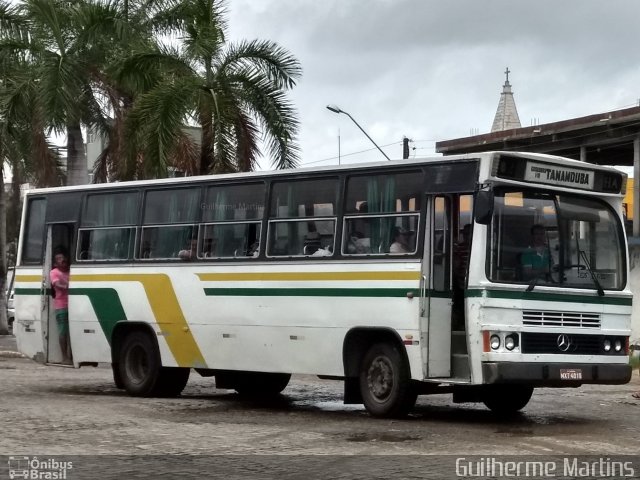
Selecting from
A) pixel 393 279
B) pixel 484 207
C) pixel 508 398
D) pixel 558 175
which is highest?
pixel 558 175

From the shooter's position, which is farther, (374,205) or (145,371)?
(145,371)

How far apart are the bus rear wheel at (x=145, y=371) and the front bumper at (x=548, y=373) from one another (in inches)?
226

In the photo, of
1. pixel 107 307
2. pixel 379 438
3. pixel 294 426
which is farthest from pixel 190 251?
pixel 379 438

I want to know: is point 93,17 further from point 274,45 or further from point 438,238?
point 438,238

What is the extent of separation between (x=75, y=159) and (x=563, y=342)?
59.2ft

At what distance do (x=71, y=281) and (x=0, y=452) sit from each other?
7.83 m

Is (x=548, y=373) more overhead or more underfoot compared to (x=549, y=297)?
more underfoot

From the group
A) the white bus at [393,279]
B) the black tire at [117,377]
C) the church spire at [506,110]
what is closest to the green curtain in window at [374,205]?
the white bus at [393,279]

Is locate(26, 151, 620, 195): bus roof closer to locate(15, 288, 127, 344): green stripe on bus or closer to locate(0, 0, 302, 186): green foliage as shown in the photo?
locate(15, 288, 127, 344): green stripe on bus

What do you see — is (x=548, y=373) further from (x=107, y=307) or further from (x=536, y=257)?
(x=107, y=307)

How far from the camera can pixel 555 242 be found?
14.0 meters

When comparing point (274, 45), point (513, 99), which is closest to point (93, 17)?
point (274, 45)

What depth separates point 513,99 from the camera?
73000mm

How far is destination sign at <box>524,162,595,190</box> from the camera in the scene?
544 inches
